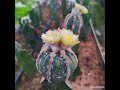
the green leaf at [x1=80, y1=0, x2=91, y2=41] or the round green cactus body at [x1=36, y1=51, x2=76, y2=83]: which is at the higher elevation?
the green leaf at [x1=80, y1=0, x2=91, y2=41]

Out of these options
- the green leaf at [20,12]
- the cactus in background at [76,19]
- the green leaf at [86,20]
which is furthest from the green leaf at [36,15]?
the green leaf at [86,20]

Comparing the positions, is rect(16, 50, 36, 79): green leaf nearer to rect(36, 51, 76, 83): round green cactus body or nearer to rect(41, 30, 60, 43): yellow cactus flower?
rect(36, 51, 76, 83): round green cactus body

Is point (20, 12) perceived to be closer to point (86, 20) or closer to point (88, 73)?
point (86, 20)

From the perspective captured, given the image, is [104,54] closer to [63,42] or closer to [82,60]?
[82,60]

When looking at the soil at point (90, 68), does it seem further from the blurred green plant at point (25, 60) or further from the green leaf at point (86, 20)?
the blurred green plant at point (25, 60)

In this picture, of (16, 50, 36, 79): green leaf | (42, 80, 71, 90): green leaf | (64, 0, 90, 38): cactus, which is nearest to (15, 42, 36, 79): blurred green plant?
(16, 50, 36, 79): green leaf

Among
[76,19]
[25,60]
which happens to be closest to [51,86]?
[25,60]
